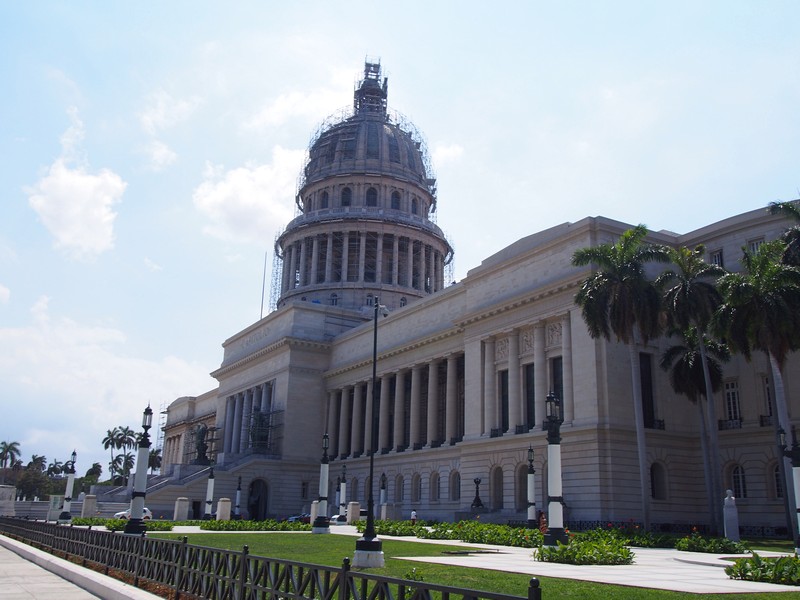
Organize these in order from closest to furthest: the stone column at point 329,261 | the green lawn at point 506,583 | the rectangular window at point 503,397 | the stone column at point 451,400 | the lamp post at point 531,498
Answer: the green lawn at point 506,583 < the lamp post at point 531,498 < the rectangular window at point 503,397 < the stone column at point 451,400 < the stone column at point 329,261

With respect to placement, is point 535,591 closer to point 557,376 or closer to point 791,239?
point 791,239

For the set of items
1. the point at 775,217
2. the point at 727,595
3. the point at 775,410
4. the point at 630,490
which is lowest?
the point at 727,595

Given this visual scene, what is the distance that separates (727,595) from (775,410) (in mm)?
28671

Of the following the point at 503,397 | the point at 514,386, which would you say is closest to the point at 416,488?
the point at 503,397

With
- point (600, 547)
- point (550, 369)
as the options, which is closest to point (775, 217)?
point (550, 369)

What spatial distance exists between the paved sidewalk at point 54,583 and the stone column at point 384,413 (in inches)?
1915

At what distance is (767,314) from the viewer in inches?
1468

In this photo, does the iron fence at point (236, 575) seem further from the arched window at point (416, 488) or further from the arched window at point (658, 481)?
the arched window at point (416, 488)

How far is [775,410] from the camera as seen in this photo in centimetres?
4106

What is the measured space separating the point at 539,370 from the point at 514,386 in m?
2.93

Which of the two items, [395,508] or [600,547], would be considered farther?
[395,508]

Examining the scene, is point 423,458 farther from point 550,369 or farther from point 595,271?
point 595,271

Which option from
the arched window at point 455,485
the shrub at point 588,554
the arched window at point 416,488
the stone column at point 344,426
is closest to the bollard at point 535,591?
the shrub at point 588,554

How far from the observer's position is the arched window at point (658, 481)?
46.4 meters
